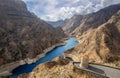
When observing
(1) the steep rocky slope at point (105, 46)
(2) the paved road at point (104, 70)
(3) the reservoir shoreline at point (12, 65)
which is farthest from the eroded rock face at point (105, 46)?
(2) the paved road at point (104, 70)

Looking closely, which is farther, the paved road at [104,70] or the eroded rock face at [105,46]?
the eroded rock face at [105,46]

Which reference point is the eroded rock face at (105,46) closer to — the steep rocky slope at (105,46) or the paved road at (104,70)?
the steep rocky slope at (105,46)

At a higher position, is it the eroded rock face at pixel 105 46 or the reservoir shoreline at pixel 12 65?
the eroded rock face at pixel 105 46

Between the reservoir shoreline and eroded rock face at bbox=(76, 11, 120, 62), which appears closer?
the reservoir shoreline

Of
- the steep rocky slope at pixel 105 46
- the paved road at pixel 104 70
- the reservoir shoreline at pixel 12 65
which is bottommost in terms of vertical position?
the reservoir shoreline at pixel 12 65

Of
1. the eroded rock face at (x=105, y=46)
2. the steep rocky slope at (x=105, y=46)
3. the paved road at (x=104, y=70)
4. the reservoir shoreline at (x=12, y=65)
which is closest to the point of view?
the paved road at (x=104, y=70)

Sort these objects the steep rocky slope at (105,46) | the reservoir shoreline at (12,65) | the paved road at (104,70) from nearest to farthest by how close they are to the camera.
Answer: the paved road at (104,70) < the reservoir shoreline at (12,65) < the steep rocky slope at (105,46)

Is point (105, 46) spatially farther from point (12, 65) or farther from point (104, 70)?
point (104, 70)

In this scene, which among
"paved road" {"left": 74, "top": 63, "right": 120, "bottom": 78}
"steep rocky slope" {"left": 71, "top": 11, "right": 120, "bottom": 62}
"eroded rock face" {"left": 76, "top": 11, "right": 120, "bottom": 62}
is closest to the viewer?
"paved road" {"left": 74, "top": 63, "right": 120, "bottom": 78}

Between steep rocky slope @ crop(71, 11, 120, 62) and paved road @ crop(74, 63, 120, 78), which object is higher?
steep rocky slope @ crop(71, 11, 120, 62)

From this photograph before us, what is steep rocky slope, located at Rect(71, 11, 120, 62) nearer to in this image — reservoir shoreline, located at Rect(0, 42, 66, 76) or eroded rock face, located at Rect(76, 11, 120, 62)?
eroded rock face, located at Rect(76, 11, 120, 62)

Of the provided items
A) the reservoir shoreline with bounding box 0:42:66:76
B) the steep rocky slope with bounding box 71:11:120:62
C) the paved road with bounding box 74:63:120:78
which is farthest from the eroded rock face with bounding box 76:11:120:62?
the paved road with bounding box 74:63:120:78

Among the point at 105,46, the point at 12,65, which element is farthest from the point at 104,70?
the point at 12,65
